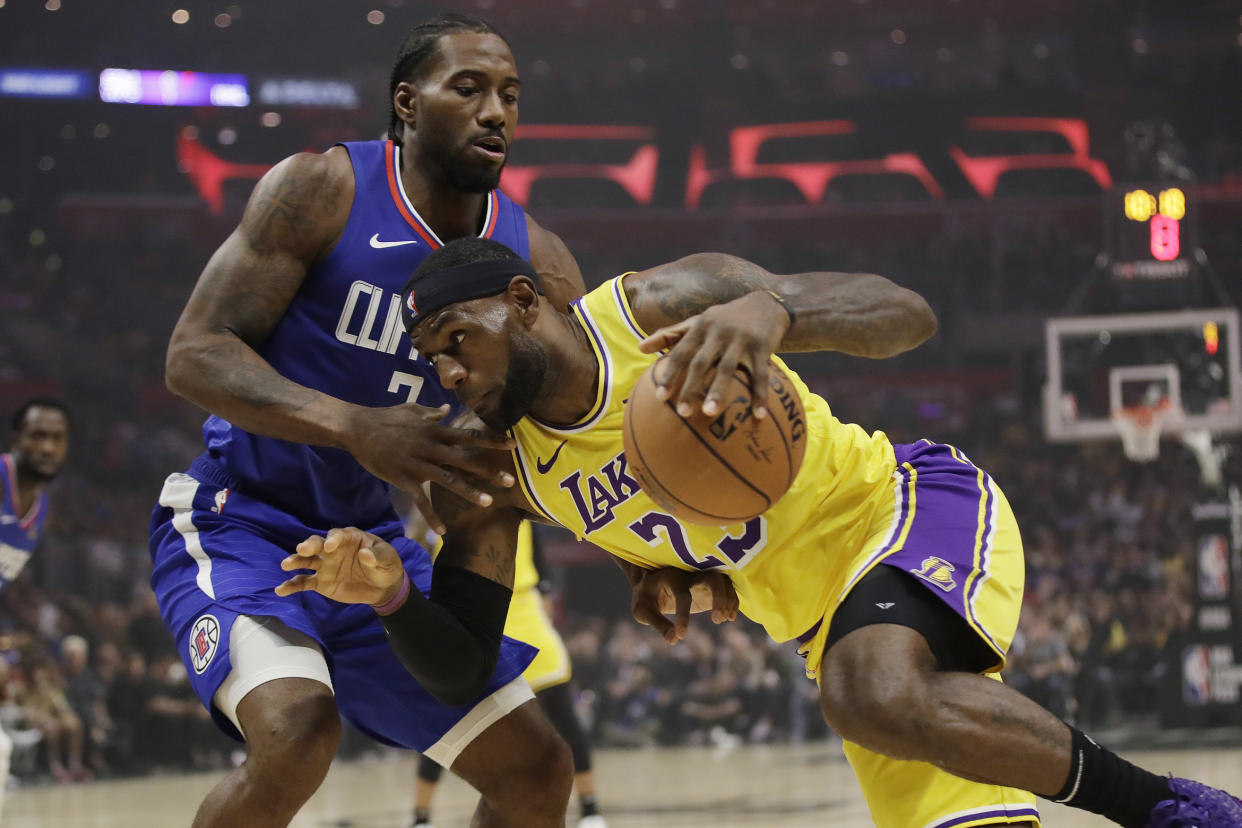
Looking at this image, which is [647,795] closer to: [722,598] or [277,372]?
[722,598]

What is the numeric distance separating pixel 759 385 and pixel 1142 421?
9950 millimetres

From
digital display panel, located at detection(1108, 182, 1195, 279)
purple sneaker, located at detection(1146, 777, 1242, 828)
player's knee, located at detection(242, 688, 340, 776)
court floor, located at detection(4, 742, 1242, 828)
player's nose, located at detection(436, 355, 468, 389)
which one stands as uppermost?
digital display panel, located at detection(1108, 182, 1195, 279)

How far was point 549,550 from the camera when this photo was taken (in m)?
14.6

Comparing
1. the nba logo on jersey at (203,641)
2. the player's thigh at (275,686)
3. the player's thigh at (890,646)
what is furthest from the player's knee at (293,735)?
the player's thigh at (890,646)

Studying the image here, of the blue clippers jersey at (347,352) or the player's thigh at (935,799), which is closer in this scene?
the player's thigh at (935,799)

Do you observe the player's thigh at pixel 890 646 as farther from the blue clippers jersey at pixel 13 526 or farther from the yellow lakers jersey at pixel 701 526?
the blue clippers jersey at pixel 13 526

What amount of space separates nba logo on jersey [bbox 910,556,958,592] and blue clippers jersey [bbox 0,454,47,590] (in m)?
5.70

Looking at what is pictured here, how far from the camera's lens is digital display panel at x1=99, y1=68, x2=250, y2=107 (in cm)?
1453

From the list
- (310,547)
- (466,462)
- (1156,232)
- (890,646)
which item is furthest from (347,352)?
(1156,232)

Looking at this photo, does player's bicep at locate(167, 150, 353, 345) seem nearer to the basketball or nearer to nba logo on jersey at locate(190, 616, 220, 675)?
nba logo on jersey at locate(190, 616, 220, 675)

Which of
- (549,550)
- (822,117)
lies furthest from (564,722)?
(822,117)

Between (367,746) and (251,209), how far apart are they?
934 centimetres

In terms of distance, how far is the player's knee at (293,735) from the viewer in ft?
8.41

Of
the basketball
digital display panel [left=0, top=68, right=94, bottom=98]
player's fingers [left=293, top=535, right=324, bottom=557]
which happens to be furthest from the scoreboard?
digital display panel [left=0, top=68, right=94, bottom=98]
